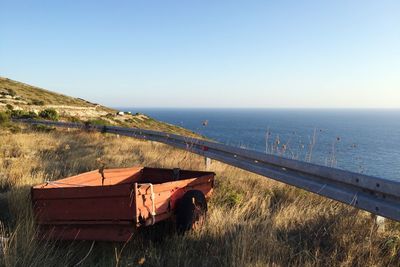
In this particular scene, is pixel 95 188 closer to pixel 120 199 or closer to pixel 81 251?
pixel 120 199

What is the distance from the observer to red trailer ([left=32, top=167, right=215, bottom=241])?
14.4 feet

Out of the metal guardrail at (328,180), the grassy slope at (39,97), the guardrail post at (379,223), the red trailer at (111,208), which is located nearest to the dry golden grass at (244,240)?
the guardrail post at (379,223)

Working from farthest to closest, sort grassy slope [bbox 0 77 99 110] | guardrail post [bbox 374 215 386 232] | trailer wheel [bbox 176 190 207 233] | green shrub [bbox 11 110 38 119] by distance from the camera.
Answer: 1. grassy slope [bbox 0 77 99 110]
2. green shrub [bbox 11 110 38 119]
3. trailer wheel [bbox 176 190 207 233]
4. guardrail post [bbox 374 215 386 232]

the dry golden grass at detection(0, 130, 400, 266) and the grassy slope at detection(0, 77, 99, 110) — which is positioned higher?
the grassy slope at detection(0, 77, 99, 110)

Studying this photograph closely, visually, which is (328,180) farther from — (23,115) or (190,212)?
(23,115)

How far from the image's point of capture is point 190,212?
186 inches

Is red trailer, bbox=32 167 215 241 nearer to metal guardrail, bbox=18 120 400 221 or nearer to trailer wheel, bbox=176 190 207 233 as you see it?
trailer wheel, bbox=176 190 207 233

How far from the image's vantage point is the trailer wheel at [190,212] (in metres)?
4.67

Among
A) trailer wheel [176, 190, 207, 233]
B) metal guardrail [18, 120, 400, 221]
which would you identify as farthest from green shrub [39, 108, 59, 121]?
trailer wheel [176, 190, 207, 233]

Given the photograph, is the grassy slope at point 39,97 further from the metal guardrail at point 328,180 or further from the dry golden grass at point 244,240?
the dry golden grass at point 244,240

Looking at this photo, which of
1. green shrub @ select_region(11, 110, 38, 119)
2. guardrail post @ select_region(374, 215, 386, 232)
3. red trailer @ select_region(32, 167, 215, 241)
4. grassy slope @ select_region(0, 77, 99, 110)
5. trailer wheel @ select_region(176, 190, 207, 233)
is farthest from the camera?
grassy slope @ select_region(0, 77, 99, 110)

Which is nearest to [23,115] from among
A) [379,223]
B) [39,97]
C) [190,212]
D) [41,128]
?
[41,128]

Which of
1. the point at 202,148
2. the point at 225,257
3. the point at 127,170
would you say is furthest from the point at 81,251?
the point at 202,148

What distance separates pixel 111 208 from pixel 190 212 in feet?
2.97
